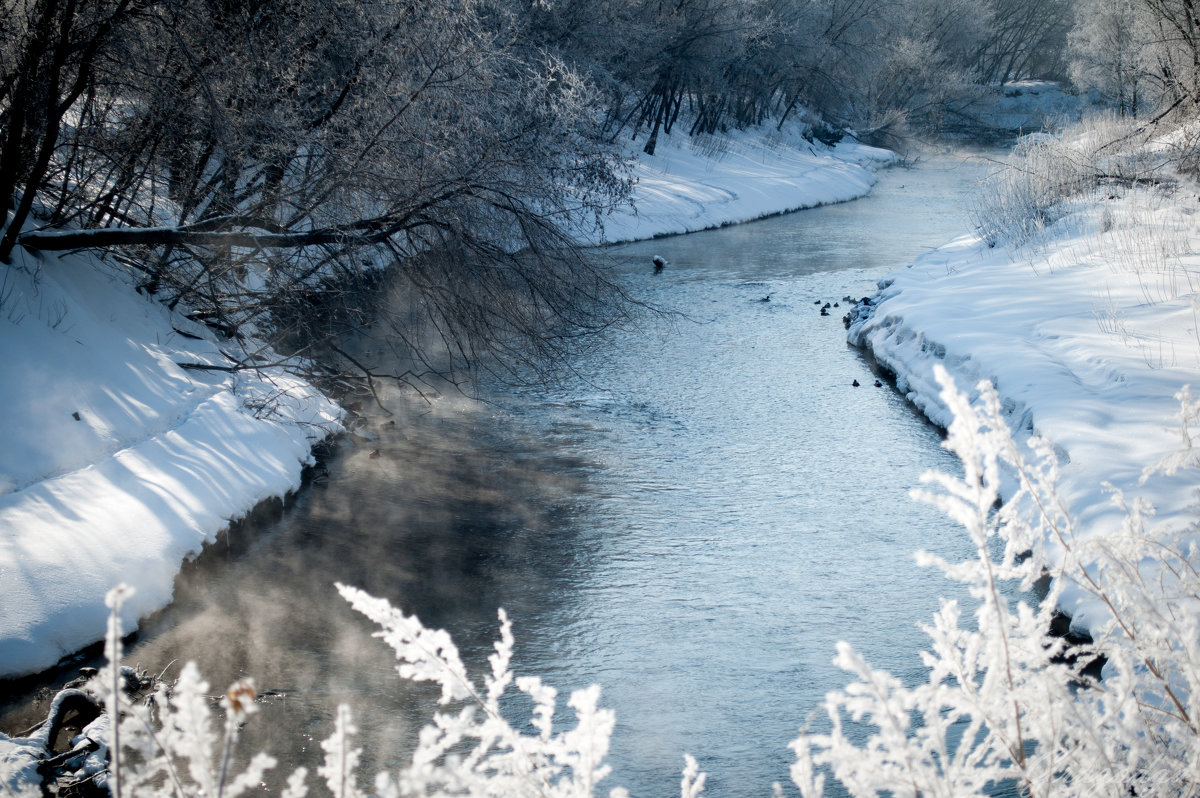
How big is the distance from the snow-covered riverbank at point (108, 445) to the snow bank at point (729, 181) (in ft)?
35.2

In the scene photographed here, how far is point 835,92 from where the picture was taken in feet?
124

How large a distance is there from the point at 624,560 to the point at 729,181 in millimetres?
21839

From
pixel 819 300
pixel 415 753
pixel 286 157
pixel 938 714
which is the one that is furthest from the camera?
pixel 819 300

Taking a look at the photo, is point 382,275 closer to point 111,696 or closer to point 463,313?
point 463,313

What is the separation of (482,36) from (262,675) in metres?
6.71

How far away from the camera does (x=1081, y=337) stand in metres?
9.47

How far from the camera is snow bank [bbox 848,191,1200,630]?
22.1ft

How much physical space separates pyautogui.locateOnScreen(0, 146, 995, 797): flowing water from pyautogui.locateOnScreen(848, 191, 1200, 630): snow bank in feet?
3.13

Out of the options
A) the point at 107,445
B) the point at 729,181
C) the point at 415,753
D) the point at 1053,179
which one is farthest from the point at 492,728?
the point at 729,181

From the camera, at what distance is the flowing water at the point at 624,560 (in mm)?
5082

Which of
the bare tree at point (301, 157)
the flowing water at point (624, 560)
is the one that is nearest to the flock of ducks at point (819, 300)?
the flowing water at point (624, 560)

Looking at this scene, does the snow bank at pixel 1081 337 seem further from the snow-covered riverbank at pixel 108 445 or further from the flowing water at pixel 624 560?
the snow-covered riverbank at pixel 108 445

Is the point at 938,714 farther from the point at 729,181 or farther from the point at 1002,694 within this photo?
the point at 729,181

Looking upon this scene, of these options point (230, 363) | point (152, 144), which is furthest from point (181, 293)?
point (152, 144)
